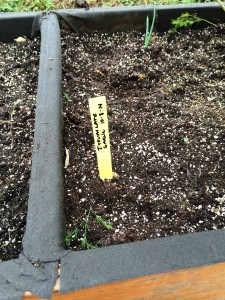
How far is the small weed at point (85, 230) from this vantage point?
100cm

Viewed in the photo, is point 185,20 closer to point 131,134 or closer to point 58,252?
point 131,134

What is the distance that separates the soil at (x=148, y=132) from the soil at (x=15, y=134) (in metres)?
0.14

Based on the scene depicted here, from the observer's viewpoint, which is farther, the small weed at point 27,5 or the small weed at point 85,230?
the small weed at point 27,5

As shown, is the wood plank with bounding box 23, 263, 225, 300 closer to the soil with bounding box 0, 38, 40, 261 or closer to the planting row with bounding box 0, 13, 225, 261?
the planting row with bounding box 0, 13, 225, 261

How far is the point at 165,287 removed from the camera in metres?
0.93

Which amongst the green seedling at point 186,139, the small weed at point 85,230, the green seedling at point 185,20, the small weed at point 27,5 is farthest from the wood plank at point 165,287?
the small weed at point 27,5

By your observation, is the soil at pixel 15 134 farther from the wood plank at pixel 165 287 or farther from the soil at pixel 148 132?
the wood plank at pixel 165 287

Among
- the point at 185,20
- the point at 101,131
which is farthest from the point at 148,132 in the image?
the point at 185,20

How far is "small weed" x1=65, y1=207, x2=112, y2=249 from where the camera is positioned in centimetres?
100

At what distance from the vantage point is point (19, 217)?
3.52 feet

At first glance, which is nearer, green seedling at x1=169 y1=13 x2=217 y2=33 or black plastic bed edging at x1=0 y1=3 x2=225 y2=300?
black plastic bed edging at x1=0 y1=3 x2=225 y2=300

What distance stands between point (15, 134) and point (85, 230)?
513 mm

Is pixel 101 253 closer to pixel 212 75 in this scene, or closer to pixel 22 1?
pixel 212 75

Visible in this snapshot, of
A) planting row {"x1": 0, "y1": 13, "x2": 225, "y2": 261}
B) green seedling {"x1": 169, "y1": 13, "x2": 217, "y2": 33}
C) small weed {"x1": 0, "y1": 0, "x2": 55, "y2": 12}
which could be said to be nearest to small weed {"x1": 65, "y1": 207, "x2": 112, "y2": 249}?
planting row {"x1": 0, "y1": 13, "x2": 225, "y2": 261}
